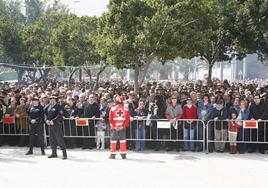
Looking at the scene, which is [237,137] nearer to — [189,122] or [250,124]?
[250,124]

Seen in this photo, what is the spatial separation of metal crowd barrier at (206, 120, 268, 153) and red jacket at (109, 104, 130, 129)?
8.11 ft

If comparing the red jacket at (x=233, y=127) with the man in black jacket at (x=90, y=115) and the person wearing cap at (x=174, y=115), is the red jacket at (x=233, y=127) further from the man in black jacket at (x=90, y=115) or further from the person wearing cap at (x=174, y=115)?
the man in black jacket at (x=90, y=115)

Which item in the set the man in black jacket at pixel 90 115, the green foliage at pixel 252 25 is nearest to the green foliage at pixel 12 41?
the green foliage at pixel 252 25

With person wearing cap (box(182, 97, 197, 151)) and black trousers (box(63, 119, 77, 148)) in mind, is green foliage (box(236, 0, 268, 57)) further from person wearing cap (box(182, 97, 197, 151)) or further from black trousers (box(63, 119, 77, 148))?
black trousers (box(63, 119, 77, 148))

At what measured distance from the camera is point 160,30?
16.7 metres

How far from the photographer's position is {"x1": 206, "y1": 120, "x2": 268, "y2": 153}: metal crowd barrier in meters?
12.3

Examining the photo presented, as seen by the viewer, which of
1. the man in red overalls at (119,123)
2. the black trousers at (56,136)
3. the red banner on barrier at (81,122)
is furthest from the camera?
the red banner on barrier at (81,122)

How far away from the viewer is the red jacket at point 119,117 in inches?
464

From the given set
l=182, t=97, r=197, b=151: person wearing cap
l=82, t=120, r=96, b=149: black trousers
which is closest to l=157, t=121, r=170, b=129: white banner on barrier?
l=182, t=97, r=197, b=151: person wearing cap

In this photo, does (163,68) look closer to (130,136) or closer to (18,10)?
(18,10)

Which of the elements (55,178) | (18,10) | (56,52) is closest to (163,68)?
(18,10)

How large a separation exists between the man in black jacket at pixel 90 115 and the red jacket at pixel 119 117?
1281 mm

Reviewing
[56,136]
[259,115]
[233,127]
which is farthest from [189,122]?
[56,136]

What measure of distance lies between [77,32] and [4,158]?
22266 mm
